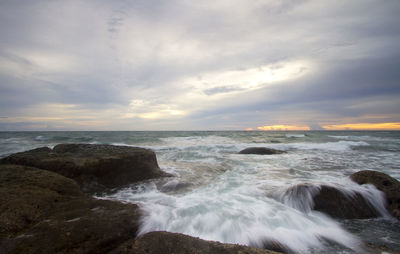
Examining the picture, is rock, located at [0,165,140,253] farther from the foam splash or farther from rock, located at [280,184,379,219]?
rock, located at [280,184,379,219]

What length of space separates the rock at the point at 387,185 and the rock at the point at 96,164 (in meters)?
5.26

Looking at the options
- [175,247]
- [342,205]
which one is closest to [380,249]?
[342,205]

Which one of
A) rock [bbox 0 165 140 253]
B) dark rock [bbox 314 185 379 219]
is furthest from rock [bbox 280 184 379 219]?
rock [bbox 0 165 140 253]

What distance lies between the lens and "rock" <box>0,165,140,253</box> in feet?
6.15

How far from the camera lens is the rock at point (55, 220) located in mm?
1874

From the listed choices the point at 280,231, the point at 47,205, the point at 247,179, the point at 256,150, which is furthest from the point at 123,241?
the point at 256,150

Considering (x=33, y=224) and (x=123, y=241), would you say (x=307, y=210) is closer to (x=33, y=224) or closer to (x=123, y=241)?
(x=123, y=241)

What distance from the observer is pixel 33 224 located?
220 centimetres

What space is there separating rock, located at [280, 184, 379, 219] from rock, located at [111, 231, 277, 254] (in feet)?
7.64

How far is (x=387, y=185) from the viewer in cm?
410

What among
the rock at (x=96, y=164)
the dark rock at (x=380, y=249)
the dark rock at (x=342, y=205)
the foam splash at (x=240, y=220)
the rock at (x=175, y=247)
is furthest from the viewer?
the rock at (x=96, y=164)

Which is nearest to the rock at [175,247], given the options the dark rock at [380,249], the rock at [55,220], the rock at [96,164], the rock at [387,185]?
the rock at [55,220]

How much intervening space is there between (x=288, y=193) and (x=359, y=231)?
131 centimetres

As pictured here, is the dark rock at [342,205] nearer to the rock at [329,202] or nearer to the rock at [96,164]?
the rock at [329,202]
